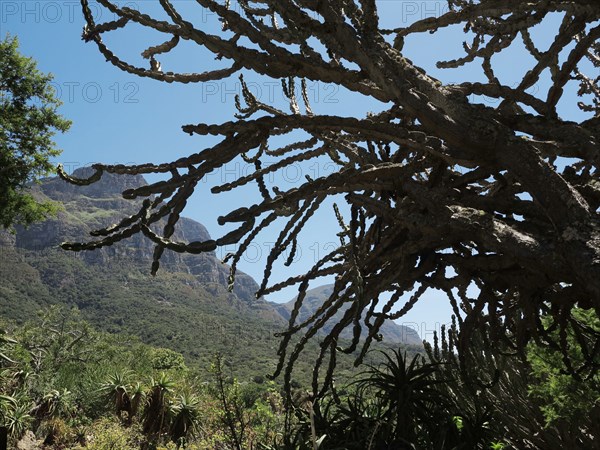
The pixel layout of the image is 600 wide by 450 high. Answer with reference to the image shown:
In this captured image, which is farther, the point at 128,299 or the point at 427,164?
the point at 128,299

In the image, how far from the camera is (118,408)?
1761 centimetres

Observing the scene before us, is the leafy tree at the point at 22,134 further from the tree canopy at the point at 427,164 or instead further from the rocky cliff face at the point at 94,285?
the rocky cliff face at the point at 94,285

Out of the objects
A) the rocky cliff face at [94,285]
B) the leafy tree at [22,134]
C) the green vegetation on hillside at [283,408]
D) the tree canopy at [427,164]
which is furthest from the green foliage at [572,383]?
the rocky cliff face at [94,285]

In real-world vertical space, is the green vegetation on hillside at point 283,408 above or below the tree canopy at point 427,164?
below

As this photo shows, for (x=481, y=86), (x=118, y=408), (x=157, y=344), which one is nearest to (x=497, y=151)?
(x=481, y=86)

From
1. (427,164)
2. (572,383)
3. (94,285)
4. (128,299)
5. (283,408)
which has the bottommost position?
(128,299)

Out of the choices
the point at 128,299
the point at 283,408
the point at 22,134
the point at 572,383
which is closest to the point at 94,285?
the point at 128,299

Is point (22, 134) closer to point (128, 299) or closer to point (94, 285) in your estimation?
point (128, 299)

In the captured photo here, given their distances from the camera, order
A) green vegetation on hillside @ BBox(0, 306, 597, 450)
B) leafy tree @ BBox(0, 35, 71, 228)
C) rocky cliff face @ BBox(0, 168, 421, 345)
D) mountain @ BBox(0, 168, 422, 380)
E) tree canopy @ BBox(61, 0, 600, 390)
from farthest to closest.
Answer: rocky cliff face @ BBox(0, 168, 421, 345) < mountain @ BBox(0, 168, 422, 380) < leafy tree @ BBox(0, 35, 71, 228) < green vegetation on hillside @ BBox(0, 306, 597, 450) < tree canopy @ BBox(61, 0, 600, 390)

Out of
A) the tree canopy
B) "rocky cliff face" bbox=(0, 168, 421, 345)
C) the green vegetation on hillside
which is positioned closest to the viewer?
the tree canopy

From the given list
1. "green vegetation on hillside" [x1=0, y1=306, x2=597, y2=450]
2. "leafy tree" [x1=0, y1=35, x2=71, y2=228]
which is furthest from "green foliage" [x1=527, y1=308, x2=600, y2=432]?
"leafy tree" [x1=0, y1=35, x2=71, y2=228]

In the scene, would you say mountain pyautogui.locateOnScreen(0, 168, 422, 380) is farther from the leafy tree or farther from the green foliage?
the green foliage

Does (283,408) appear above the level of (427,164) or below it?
below

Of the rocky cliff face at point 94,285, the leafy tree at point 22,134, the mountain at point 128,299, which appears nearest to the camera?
the leafy tree at point 22,134
